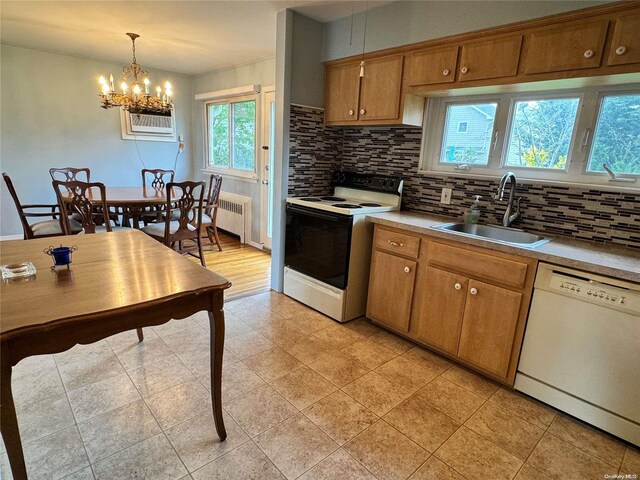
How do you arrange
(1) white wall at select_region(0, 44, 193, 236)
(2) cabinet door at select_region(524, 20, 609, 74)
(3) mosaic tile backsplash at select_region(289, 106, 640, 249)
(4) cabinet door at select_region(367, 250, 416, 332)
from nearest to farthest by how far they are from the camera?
(2) cabinet door at select_region(524, 20, 609, 74)
(3) mosaic tile backsplash at select_region(289, 106, 640, 249)
(4) cabinet door at select_region(367, 250, 416, 332)
(1) white wall at select_region(0, 44, 193, 236)

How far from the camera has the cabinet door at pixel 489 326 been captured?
1.90m

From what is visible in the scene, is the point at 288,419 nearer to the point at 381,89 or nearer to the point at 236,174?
the point at 381,89

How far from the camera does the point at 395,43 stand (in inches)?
99.0

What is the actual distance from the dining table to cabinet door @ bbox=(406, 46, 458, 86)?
194 centimetres

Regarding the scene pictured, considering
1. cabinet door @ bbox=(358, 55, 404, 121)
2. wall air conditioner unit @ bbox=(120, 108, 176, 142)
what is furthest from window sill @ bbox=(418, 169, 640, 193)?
wall air conditioner unit @ bbox=(120, 108, 176, 142)

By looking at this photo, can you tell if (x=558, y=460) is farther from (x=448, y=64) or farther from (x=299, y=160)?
(x=299, y=160)

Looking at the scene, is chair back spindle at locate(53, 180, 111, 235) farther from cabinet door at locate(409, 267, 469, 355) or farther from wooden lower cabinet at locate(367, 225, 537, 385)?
cabinet door at locate(409, 267, 469, 355)

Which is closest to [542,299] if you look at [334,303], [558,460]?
[558,460]

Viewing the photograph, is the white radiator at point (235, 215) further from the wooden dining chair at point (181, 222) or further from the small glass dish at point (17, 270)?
the small glass dish at point (17, 270)

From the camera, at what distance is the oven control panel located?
9.34 feet

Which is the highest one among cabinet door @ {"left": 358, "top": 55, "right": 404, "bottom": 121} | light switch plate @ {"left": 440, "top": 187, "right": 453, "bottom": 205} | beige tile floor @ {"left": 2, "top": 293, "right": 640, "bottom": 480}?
cabinet door @ {"left": 358, "top": 55, "right": 404, "bottom": 121}

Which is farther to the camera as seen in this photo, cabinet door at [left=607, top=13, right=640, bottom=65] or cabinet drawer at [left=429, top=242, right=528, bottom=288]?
cabinet drawer at [left=429, top=242, right=528, bottom=288]

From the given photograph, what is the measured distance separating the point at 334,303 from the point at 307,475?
139 centimetres

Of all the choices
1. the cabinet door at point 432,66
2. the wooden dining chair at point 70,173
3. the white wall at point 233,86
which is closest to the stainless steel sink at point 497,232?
the cabinet door at point 432,66
